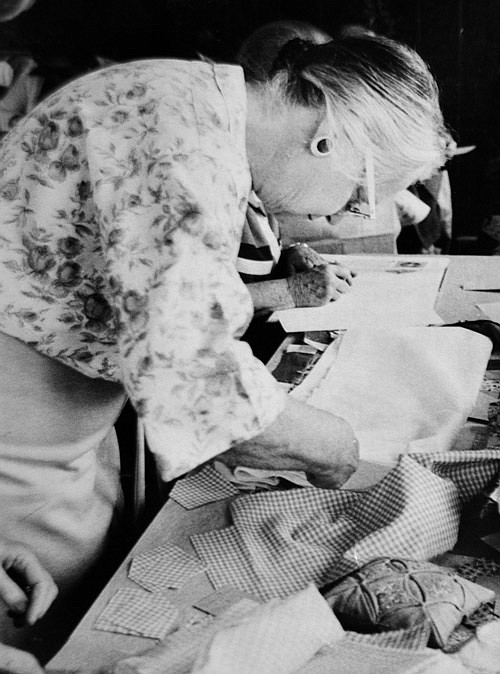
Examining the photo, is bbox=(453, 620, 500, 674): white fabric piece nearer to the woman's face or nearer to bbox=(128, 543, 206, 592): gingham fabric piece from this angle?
bbox=(128, 543, 206, 592): gingham fabric piece

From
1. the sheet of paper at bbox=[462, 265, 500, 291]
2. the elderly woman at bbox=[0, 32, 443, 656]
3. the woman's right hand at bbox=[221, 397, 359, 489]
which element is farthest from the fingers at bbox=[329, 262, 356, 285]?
the woman's right hand at bbox=[221, 397, 359, 489]

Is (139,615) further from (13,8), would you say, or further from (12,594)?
(13,8)

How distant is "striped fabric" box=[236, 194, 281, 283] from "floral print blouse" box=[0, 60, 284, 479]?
0.71 metres

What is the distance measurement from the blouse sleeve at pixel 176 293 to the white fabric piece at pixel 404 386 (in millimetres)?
443

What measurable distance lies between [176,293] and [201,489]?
41 cm

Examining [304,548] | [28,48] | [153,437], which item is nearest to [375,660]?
[304,548]

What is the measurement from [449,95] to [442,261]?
822 mm

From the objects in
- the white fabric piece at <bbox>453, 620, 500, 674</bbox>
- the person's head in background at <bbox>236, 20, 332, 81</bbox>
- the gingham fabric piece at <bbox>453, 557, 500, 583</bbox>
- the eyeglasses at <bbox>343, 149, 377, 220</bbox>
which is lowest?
the gingham fabric piece at <bbox>453, 557, 500, 583</bbox>

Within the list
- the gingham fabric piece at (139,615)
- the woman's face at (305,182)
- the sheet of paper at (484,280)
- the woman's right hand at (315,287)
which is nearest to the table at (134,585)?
the gingham fabric piece at (139,615)

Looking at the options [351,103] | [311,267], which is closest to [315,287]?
[311,267]

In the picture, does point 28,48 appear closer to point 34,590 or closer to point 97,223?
point 97,223

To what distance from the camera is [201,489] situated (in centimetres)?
112

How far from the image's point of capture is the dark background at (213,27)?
135cm

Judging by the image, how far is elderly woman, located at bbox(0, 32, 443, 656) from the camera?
835mm
